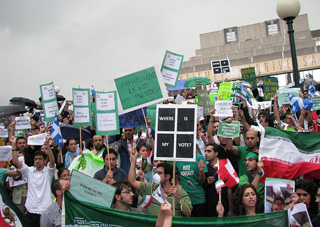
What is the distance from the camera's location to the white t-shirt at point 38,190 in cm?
730

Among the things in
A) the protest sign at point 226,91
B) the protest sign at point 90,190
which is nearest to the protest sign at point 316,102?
the protest sign at point 226,91

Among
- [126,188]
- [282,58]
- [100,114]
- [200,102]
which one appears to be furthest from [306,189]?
[282,58]

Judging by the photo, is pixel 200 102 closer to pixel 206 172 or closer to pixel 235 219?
pixel 206 172

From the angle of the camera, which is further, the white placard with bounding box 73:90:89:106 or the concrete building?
the concrete building

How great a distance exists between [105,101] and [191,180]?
6.76 feet

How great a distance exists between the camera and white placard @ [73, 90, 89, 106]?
28.8 ft

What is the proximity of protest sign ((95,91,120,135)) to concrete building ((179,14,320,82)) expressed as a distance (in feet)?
74.6

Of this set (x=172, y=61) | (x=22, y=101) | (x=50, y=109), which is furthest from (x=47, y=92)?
(x=22, y=101)

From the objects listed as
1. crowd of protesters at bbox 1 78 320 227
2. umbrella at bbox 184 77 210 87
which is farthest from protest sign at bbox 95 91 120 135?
umbrella at bbox 184 77 210 87

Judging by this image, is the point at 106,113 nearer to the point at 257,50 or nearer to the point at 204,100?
the point at 204,100

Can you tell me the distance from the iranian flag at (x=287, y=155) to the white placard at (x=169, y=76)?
10.5 ft

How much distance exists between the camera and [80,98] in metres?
8.83

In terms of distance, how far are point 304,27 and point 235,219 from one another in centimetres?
3819

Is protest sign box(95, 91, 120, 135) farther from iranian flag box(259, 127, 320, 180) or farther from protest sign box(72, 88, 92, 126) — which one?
iranian flag box(259, 127, 320, 180)
